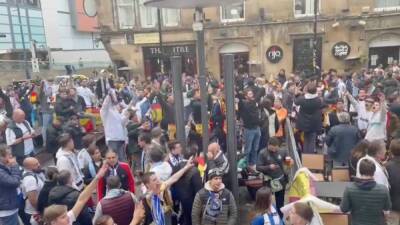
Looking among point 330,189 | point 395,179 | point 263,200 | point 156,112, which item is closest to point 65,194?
point 263,200

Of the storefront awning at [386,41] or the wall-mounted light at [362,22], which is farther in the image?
the storefront awning at [386,41]

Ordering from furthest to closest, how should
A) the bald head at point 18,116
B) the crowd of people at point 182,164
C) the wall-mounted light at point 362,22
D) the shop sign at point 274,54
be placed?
the shop sign at point 274,54 → the wall-mounted light at point 362,22 → the bald head at point 18,116 → the crowd of people at point 182,164

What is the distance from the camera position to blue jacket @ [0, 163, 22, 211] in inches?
178

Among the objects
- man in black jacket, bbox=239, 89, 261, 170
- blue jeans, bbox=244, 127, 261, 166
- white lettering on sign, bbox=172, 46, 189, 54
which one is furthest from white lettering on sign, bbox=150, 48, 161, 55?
blue jeans, bbox=244, 127, 261, 166

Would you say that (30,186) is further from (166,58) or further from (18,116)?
(166,58)

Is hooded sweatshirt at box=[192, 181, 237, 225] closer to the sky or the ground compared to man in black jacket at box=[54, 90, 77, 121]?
closer to the ground

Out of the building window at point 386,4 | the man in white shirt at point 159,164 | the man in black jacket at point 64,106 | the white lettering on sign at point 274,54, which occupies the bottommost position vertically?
the man in white shirt at point 159,164

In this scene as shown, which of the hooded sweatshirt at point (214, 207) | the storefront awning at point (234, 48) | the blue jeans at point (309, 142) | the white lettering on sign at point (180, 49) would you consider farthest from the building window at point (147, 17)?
the hooded sweatshirt at point (214, 207)

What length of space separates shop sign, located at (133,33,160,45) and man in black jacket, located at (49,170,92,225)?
17620mm

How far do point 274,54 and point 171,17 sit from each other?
6.18 meters

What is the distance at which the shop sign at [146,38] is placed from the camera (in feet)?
69.4

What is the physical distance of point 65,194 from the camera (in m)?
4.15

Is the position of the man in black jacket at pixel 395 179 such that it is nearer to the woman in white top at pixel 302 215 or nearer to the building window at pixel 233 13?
the woman in white top at pixel 302 215

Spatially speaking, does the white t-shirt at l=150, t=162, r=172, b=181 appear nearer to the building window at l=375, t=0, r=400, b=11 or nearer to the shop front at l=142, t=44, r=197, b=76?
the shop front at l=142, t=44, r=197, b=76
